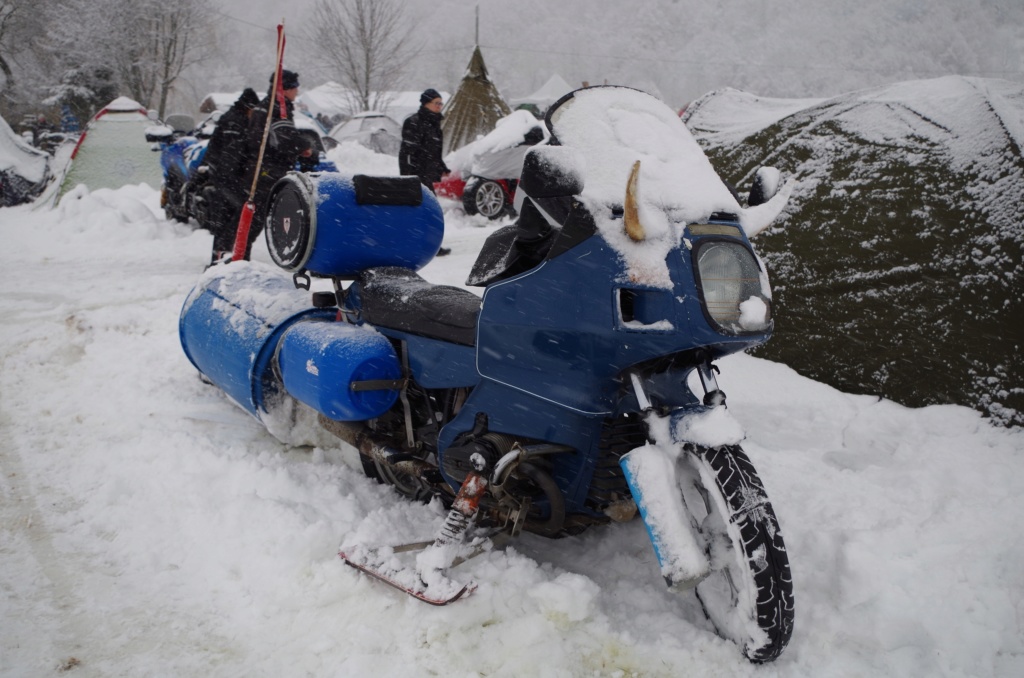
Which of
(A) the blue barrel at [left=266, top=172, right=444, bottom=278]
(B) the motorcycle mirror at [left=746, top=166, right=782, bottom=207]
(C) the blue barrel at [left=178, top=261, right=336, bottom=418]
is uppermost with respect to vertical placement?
(B) the motorcycle mirror at [left=746, top=166, right=782, bottom=207]

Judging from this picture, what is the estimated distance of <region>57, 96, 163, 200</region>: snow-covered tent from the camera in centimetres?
1220

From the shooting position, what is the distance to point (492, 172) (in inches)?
440

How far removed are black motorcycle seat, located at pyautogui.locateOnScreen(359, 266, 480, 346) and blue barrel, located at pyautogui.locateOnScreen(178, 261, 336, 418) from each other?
459 mm

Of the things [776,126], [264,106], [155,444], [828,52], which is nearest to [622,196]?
[155,444]

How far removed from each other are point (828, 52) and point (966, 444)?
212 feet

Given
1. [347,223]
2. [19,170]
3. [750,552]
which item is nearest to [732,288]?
[750,552]

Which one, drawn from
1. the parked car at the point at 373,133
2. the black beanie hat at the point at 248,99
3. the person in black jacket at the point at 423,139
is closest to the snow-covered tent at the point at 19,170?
the parked car at the point at 373,133

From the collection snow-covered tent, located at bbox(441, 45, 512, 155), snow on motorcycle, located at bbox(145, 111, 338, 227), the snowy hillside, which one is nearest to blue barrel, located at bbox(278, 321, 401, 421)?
the snowy hillside

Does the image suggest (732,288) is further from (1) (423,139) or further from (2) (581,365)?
(1) (423,139)

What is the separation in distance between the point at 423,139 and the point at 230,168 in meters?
2.71

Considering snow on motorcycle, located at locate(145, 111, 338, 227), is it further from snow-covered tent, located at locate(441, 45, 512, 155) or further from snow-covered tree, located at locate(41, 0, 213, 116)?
snow-covered tree, located at locate(41, 0, 213, 116)

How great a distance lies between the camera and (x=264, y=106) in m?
6.25

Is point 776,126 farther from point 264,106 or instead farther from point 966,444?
point 264,106

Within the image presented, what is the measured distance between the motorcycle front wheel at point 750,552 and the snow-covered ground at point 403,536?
0.14 meters
